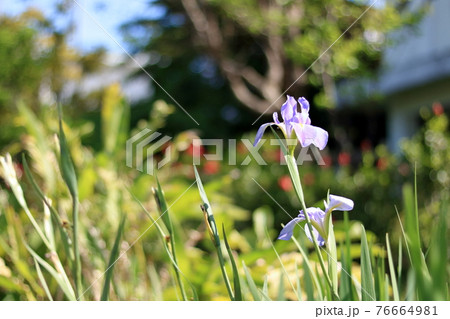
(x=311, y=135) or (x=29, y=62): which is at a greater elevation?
(x=29, y=62)

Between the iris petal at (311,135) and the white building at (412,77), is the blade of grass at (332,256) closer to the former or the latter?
the iris petal at (311,135)

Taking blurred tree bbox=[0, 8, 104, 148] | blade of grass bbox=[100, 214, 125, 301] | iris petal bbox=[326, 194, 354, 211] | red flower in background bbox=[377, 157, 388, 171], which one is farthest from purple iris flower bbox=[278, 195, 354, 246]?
blurred tree bbox=[0, 8, 104, 148]

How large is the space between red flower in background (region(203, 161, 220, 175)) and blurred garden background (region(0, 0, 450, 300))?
0.04 feet

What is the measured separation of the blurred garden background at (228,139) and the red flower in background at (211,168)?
0.01m

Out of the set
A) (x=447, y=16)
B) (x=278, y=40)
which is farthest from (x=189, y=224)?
(x=447, y=16)

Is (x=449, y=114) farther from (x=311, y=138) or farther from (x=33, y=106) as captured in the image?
(x=311, y=138)

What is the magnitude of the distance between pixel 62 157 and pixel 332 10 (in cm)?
309

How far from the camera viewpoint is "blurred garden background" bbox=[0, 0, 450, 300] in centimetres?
90

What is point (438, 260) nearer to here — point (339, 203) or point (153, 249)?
point (339, 203)

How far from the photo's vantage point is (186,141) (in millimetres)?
1440

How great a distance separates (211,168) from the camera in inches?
112

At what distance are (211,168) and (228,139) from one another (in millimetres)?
1171

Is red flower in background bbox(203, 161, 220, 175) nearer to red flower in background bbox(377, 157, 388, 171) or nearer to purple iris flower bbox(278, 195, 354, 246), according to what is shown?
red flower in background bbox(377, 157, 388, 171)

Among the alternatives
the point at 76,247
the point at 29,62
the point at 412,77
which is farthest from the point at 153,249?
the point at 412,77
